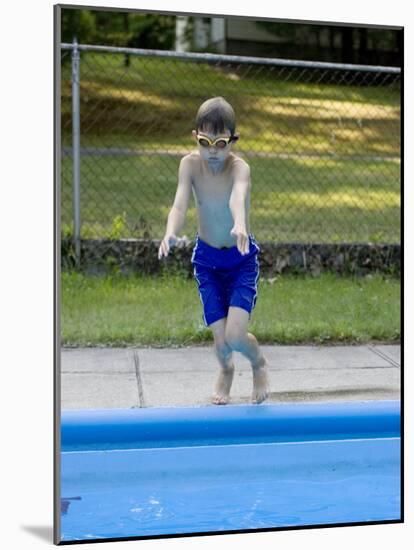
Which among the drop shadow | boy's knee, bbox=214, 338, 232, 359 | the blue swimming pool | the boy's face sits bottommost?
the drop shadow

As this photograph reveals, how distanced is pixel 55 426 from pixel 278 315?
9.25 feet

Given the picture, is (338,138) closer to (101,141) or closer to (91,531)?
(101,141)

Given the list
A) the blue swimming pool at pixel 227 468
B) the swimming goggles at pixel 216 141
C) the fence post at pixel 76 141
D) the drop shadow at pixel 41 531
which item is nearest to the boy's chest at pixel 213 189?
the swimming goggles at pixel 216 141

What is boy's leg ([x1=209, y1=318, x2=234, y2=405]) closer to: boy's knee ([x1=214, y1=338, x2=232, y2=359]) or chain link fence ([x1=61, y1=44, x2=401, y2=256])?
boy's knee ([x1=214, y1=338, x2=232, y2=359])

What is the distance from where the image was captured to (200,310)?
603cm

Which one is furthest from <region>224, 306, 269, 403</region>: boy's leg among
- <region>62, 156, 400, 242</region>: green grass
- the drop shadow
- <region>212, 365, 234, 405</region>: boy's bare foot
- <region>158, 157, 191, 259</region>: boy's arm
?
<region>62, 156, 400, 242</region>: green grass

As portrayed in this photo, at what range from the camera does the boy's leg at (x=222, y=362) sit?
4.13m

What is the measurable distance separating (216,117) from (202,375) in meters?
1.65

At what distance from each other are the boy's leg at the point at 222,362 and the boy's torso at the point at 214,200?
32cm

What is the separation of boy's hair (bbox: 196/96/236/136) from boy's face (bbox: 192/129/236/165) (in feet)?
0.05

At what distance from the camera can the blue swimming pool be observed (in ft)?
12.5

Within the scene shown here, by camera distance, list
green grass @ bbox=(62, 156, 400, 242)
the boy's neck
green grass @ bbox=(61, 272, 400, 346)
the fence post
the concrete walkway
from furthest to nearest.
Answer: green grass @ bbox=(62, 156, 400, 242), the fence post, green grass @ bbox=(61, 272, 400, 346), the concrete walkway, the boy's neck

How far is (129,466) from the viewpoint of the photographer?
4.13 metres

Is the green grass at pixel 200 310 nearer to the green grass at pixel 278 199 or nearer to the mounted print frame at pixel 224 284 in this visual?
the mounted print frame at pixel 224 284
